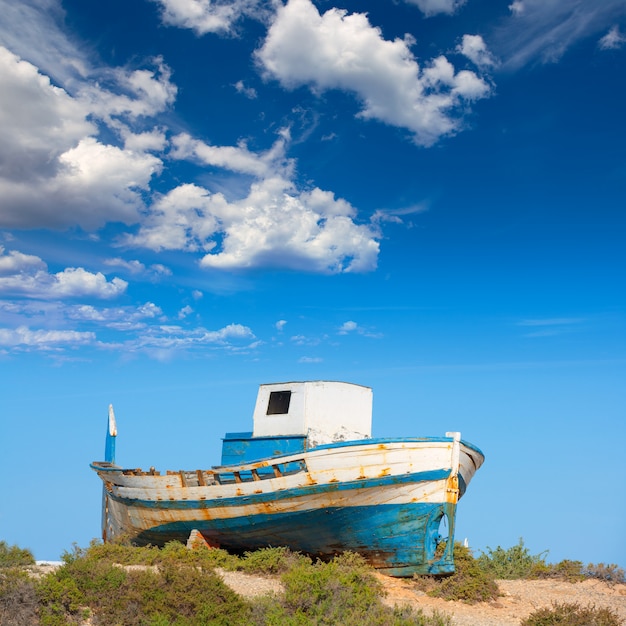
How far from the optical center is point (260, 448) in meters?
19.4

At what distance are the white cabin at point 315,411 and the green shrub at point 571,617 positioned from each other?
791cm

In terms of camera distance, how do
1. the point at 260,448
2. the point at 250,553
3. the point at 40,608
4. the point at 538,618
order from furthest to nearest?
the point at 260,448, the point at 250,553, the point at 538,618, the point at 40,608

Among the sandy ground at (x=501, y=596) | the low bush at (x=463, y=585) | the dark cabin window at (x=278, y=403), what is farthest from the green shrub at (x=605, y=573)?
the dark cabin window at (x=278, y=403)

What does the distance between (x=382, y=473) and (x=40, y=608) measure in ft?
25.5

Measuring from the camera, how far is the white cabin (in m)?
19.1

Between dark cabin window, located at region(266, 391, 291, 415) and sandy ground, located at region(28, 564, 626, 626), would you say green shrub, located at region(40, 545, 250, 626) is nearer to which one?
sandy ground, located at region(28, 564, 626, 626)

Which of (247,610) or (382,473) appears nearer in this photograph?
(247,610)

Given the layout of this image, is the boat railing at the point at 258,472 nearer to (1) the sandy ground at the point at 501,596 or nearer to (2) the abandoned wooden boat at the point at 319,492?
(2) the abandoned wooden boat at the point at 319,492

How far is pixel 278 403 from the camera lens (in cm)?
2002

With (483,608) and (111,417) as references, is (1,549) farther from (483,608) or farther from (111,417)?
(483,608)

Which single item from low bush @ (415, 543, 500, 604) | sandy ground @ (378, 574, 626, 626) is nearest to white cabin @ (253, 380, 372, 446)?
sandy ground @ (378, 574, 626, 626)

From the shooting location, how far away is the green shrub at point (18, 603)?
1070cm

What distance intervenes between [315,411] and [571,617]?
9050mm

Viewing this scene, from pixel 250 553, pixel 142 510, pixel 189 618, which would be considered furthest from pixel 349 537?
pixel 142 510
